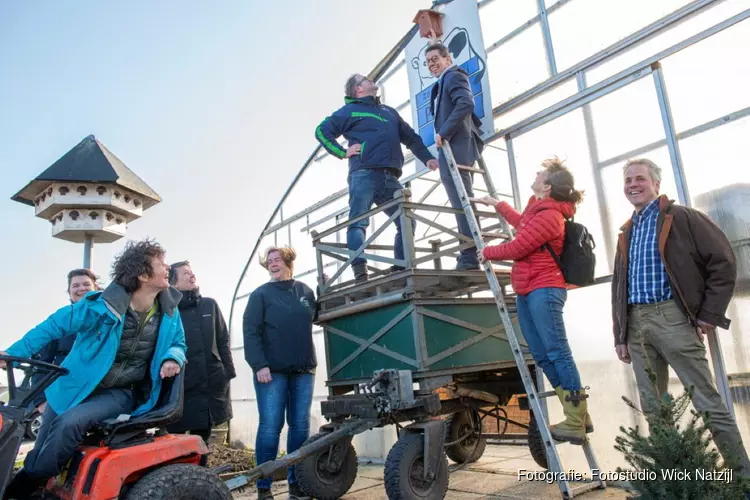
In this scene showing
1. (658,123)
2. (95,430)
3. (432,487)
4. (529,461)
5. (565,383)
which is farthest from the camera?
(529,461)

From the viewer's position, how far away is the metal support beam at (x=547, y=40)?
5359mm

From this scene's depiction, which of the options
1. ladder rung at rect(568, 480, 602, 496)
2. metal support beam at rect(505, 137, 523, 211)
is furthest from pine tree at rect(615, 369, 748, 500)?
metal support beam at rect(505, 137, 523, 211)

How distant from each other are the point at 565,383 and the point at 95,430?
2.76 m

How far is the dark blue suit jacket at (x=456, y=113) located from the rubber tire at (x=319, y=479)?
2.63m

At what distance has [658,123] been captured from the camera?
439cm

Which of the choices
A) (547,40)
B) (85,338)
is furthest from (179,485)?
(547,40)

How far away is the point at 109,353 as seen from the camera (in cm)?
299

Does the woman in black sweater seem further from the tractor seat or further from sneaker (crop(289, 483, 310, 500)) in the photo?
the tractor seat

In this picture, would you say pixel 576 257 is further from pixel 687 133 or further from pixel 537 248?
pixel 687 133

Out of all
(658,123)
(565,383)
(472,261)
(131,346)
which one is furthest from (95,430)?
(658,123)

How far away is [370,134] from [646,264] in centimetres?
277

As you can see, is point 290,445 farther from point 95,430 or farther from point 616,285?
point 616,285

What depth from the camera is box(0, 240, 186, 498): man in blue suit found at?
9.12 ft

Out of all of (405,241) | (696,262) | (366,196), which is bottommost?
(696,262)
